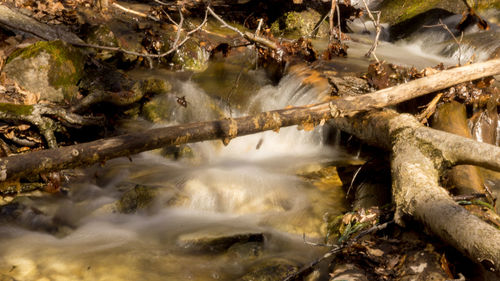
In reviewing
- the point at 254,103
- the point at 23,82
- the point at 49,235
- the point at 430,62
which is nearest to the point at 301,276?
the point at 49,235

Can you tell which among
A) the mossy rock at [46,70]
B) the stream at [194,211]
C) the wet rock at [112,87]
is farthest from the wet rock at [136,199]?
the mossy rock at [46,70]

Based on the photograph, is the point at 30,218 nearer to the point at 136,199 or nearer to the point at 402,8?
the point at 136,199

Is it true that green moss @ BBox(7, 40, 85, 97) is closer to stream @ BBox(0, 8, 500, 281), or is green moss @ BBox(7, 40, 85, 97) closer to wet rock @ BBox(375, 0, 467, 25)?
stream @ BBox(0, 8, 500, 281)

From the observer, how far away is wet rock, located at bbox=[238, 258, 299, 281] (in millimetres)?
3096

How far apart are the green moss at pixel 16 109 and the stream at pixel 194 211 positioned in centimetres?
101

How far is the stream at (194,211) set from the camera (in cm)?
328

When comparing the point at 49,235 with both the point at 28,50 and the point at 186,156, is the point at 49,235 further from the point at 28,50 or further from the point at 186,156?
the point at 28,50

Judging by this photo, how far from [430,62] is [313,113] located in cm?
622

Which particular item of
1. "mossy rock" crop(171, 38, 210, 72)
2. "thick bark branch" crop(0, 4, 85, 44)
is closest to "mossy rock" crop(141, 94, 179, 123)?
"mossy rock" crop(171, 38, 210, 72)

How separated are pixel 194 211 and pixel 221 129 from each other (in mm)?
1372

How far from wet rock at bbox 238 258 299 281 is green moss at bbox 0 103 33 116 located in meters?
3.49

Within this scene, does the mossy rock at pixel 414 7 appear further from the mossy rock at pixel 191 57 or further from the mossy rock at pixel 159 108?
the mossy rock at pixel 159 108

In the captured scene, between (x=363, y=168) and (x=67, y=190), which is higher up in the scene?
(x=363, y=168)

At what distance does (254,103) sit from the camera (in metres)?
6.80
